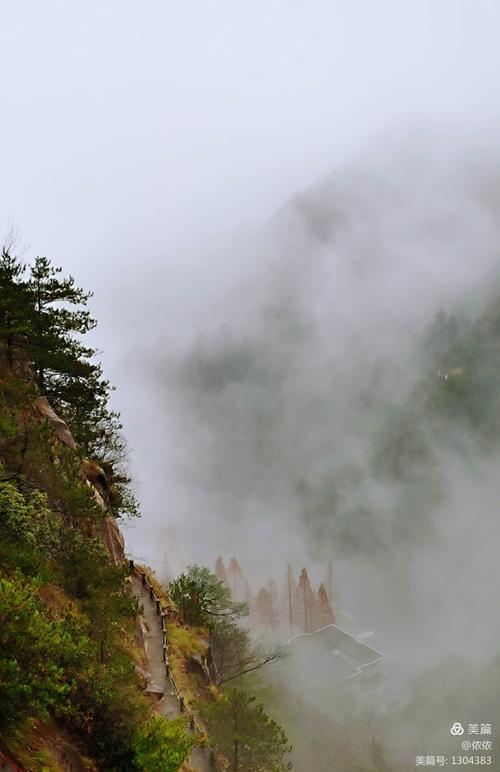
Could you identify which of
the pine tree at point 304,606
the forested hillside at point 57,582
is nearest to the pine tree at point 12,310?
the forested hillside at point 57,582

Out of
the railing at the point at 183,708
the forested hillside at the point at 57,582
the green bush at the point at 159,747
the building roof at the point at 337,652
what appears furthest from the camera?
the building roof at the point at 337,652

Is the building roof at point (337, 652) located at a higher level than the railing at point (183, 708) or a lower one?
higher

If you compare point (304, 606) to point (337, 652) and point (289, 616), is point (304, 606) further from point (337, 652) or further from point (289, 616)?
point (337, 652)

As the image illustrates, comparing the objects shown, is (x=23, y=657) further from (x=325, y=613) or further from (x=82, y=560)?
(x=325, y=613)

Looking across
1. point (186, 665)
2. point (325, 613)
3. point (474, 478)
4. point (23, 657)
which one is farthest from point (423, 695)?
point (474, 478)

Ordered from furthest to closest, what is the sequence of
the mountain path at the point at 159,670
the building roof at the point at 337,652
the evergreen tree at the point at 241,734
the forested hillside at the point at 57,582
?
the building roof at the point at 337,652 → the evergreen tree at the point at 241,734 → the mountain path at the point at 159,670 → the forested hillside at the point at 57,582

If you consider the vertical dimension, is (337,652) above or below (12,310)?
below

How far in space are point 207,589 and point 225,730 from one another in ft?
45.3

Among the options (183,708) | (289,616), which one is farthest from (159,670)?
(289,616)

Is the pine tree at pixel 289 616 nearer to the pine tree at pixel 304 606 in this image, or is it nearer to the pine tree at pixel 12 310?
the pine tree at pixel 304 606

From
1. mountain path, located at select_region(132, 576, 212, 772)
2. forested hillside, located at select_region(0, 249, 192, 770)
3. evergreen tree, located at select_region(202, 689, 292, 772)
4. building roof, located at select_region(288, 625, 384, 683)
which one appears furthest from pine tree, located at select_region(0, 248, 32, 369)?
building roof, located at select_region(288, 625, 384, 683)

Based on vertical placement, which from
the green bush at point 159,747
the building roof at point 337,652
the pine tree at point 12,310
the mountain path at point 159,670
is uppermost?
the pine tree at point 12,310

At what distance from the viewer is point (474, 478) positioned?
18462cm

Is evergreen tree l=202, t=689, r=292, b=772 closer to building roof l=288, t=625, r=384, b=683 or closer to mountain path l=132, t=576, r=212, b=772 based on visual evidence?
mountain path l=132, t=576, r=212, b=772
